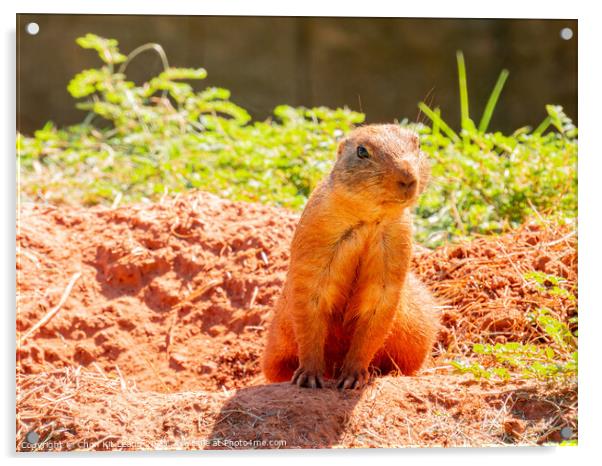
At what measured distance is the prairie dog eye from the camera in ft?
13.8

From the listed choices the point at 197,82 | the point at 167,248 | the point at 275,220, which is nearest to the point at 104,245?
the point at 167,248

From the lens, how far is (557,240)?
548 cm

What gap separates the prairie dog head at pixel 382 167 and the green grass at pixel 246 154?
4.86 ft

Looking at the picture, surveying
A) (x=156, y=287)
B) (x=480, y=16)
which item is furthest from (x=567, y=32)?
(x=156, y=287)

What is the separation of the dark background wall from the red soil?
33.3 inches

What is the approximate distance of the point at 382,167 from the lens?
4.10 metres

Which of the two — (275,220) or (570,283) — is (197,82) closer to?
(275,220)

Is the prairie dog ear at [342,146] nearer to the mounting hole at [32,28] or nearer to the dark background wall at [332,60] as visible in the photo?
the dark background wall at [332,60]

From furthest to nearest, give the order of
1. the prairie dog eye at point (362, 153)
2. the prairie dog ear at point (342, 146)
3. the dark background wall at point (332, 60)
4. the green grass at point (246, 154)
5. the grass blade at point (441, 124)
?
the grass blade at point (441, 124) → the green grass at point (246, 154) → the dark background wall at point (332, 60) → the prairie dog ear at point (342, 146) → the prairie dog eye at point (362, 153)

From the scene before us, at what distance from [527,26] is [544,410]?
1945mm

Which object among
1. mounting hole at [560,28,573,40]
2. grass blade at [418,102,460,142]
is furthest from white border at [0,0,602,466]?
grass blade at [418,102,460,142]

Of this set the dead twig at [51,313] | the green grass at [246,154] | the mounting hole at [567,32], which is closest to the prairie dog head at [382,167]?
the mounting hole at [567,32]

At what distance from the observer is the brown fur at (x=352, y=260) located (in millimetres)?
4215

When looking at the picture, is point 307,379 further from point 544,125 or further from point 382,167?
point 544,125
